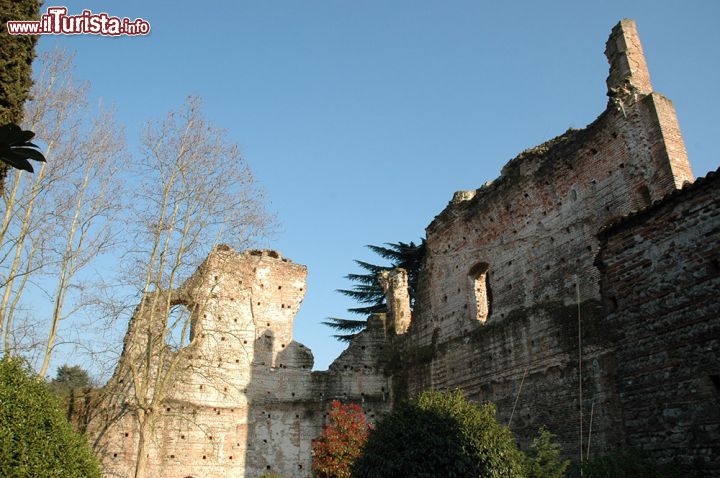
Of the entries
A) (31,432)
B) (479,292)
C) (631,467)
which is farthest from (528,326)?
(31,432)

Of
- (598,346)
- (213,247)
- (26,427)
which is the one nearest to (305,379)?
(213,247)

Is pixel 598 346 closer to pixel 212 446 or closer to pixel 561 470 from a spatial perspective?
pixel 561 470

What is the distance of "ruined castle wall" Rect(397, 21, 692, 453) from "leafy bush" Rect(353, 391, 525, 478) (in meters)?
3.52

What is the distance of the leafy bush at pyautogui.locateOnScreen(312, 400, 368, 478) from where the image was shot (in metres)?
13.2

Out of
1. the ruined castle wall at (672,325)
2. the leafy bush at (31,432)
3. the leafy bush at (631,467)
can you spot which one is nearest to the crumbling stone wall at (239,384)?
the leafy bush at (31,432)

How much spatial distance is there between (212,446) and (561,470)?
961cm

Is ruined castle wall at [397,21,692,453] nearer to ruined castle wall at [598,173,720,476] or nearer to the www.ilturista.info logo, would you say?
ruined castle wall at [598,173,720,476]

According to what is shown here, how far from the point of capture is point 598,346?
10.5 metres

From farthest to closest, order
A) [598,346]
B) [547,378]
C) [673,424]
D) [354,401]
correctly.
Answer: [354,401] → [547,378] → [598,346] → [673,424]

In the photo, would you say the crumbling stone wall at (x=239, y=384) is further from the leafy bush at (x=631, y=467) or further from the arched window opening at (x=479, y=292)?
the leafy bush at (x=631, y=467)

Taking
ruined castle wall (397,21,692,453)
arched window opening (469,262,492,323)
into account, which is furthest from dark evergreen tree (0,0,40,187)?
arched window opening (469,262,492,323)

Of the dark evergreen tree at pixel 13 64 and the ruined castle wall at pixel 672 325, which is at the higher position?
the dark evergreen tree at pixel 13 64

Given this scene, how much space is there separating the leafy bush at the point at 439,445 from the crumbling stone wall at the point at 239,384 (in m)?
6.74

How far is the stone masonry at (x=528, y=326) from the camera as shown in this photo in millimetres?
6699
